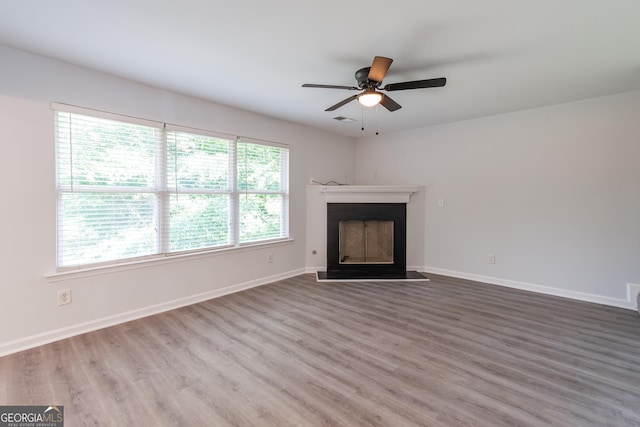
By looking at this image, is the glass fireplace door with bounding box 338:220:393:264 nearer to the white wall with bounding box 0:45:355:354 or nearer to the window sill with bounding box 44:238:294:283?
the window sill with bounding box 44:238:294:283

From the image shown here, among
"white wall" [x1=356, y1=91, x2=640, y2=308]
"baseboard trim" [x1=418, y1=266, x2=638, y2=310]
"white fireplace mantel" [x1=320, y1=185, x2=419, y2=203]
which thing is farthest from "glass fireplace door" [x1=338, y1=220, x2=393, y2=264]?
"baseboard trim" [x1=418, y1=266, x2=638, y2=310]

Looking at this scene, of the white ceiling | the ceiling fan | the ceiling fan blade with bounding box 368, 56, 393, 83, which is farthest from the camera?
the ceiling fan

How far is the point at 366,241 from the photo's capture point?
195 inches

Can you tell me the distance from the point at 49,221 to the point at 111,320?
1.09 metres

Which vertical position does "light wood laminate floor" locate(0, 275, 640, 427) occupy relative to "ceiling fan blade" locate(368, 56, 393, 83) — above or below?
below

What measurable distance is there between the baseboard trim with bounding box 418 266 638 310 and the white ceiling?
241cm

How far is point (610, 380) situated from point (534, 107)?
3.25 metres

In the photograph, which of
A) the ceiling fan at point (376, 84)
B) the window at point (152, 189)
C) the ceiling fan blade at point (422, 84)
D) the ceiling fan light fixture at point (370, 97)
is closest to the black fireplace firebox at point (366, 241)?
the window at point (152, 189)

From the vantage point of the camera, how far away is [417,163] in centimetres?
504

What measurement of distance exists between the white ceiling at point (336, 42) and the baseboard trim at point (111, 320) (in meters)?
2.39

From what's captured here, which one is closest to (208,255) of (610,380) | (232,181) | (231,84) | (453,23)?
(232,181)

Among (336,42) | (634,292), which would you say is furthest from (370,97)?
(634,292)

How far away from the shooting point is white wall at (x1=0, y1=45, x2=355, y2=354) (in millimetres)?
2359

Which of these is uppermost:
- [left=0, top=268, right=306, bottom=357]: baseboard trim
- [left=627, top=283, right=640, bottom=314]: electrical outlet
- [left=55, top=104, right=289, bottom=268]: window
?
[left=55, top=104, right=289, bottom=268]: window
